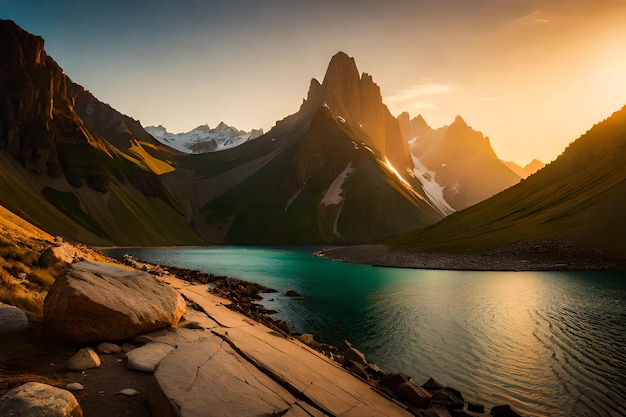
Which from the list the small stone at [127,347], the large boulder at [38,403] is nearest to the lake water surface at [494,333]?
the small stone at [127,347]

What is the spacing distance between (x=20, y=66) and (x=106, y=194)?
6671cm

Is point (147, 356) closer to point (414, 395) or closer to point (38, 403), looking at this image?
point (38, 403)

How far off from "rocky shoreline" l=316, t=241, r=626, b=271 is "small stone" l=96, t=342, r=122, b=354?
80148 mm

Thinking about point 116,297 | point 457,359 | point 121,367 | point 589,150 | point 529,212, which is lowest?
point 457,359

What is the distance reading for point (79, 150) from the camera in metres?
182

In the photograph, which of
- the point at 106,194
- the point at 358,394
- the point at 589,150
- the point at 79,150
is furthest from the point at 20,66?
the point at 589,150

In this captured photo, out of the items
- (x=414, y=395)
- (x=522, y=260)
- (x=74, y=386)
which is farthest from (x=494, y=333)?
(x=522, y=260)

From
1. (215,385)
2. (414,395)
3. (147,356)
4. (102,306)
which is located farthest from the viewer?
(414,395)

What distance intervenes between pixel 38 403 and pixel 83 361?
4.65 meters

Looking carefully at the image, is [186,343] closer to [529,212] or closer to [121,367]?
[121,367]

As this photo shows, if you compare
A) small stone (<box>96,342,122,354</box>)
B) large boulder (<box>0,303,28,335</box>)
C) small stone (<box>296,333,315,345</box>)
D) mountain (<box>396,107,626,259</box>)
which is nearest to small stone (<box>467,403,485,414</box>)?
small stone (<box>296,333,315,345</box>)

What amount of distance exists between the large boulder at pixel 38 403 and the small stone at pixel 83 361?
3.60m

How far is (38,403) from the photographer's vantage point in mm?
7543

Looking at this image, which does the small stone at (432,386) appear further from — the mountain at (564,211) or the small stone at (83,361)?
the mountain at (564,211)
